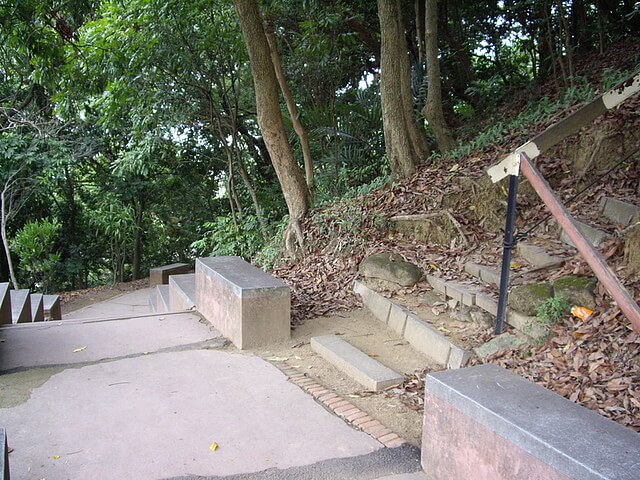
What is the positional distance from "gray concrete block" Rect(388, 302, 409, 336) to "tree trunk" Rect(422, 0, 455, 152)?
10.7 feet

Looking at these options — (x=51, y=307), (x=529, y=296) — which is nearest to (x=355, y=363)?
(x=529, y=296)

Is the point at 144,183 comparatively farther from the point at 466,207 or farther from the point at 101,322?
the point at 466,207

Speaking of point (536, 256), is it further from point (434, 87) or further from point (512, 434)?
point (434, 87)

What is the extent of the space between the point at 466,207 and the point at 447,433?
3669mm

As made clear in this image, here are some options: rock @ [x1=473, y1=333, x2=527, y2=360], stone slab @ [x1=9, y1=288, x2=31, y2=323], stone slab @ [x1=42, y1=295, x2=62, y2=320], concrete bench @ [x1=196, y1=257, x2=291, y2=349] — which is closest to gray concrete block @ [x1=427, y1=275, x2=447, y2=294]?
rock @ [x1=473, y1=333, x2=527, y2=360]

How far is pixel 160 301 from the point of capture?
25.9 feet

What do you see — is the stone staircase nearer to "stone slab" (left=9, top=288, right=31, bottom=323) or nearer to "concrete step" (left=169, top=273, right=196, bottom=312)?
"stone slab" (left=9, top=288, right=31, bottom=323)

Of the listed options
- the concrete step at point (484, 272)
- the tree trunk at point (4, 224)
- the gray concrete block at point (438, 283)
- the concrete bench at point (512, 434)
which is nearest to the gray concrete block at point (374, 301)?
the gray concrete block at point (438, 283)

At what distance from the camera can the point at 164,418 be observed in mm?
3023

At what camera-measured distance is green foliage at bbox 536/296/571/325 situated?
11.4 ft

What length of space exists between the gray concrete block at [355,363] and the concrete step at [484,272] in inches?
51.6

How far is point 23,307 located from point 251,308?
3686 millimetres

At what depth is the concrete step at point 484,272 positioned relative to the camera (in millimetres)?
4441

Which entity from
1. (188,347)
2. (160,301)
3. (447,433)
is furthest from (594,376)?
(160,301)
